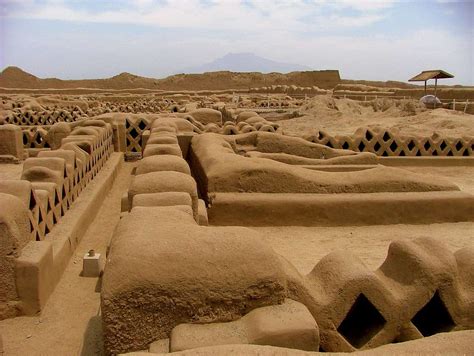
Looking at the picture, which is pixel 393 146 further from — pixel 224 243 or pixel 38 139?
pixel 224 243

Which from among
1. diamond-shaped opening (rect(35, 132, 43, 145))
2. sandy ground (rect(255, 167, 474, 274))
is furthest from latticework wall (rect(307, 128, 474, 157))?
diamond-shaped opening (rect(35, 132, 43, 145))

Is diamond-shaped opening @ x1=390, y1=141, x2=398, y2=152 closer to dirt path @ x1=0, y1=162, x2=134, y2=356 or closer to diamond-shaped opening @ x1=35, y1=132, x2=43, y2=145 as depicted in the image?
dirt path @ x1=0, y1=162, x2=134, y2=356

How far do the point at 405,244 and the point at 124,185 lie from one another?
6568mm

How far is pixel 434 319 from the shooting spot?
10.6ft

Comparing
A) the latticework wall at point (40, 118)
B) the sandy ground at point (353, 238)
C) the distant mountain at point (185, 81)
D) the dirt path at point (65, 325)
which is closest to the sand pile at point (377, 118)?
the latticework wall at point (40, 118)

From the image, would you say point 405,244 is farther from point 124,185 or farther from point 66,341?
point 124,185

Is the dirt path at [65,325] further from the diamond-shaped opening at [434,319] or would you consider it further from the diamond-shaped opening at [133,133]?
the diamond-shaped opening at [133,133]

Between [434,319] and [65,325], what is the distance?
268cm

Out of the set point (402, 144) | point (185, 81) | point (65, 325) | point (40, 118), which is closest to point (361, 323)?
point (65, 325)

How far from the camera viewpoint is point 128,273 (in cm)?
240

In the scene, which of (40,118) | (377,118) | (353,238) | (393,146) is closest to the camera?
(353,238)

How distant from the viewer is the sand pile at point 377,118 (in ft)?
54.6

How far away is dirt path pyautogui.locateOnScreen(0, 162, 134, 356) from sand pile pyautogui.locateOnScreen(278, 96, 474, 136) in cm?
1155

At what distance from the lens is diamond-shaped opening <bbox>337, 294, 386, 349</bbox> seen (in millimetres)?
2985
